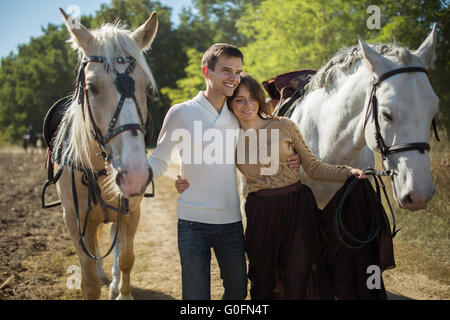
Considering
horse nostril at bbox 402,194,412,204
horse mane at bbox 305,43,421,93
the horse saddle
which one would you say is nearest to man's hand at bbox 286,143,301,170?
horse nostril at bbox 402,194,412,204

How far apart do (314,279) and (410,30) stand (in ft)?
26.7

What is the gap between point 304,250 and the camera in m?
2.27

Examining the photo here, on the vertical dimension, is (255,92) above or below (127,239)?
above

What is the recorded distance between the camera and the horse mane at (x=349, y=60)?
233 centimetres

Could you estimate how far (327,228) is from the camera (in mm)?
2420

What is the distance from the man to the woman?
4.3 inches

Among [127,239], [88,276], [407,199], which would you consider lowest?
[88,276]

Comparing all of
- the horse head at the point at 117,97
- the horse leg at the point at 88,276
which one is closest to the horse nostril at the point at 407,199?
the horse head at the point at 117,97

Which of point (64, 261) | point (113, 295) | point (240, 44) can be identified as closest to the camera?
point (113, 295)

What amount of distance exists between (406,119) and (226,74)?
1201mm

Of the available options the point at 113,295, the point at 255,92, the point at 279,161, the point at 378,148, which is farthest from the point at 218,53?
the point at 113,295

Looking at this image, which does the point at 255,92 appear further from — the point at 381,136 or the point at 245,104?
the point at 381,136
